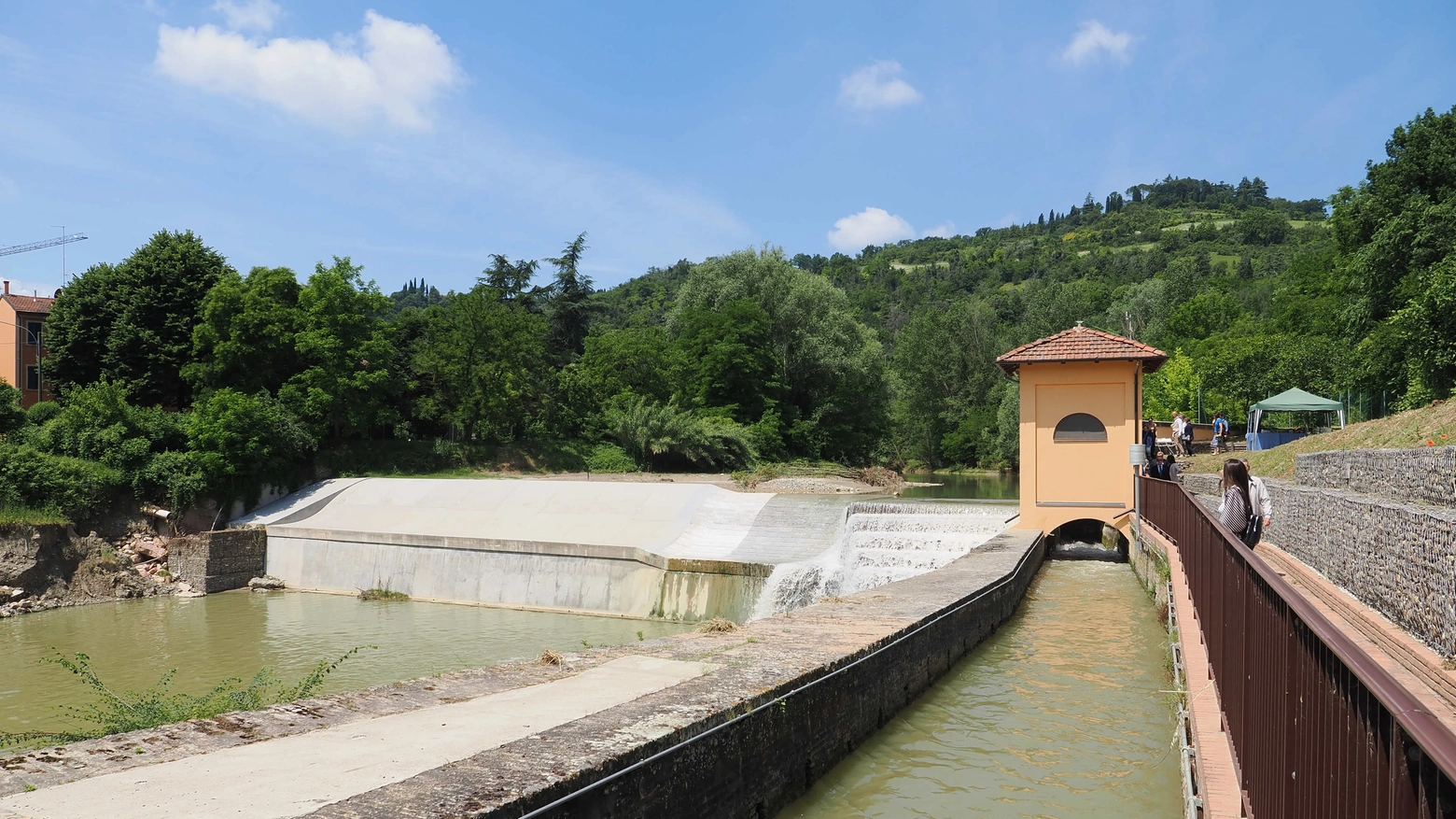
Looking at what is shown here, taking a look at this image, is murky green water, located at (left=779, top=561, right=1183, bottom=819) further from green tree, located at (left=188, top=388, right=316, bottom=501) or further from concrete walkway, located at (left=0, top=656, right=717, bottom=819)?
green tree, located at (left=188, top=388, right=316, bottom=501)

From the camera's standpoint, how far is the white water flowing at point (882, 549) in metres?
15.9

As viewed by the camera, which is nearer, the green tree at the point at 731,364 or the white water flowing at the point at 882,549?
the white water flowing at the point at 882,549

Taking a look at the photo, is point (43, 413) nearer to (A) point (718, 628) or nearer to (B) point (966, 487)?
(A) point (718, 628)

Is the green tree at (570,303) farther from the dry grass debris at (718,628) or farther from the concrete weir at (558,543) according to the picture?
the dry grass debris at (718,628)

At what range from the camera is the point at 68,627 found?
19.0m

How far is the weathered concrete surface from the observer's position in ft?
12.8

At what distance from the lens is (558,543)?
19656mm

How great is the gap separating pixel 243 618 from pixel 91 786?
695 inches

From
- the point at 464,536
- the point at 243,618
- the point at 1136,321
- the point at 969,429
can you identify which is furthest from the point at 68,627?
the point at 1136,321

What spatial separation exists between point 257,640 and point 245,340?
1756 cm

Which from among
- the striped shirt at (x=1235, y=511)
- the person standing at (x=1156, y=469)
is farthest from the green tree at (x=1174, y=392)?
the striped shirt at (x=1235, y=511)

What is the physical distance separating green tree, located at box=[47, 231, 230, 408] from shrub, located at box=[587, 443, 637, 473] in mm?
14709

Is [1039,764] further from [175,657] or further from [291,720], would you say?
[175,657]

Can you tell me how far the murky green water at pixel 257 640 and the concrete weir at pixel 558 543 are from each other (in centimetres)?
59
